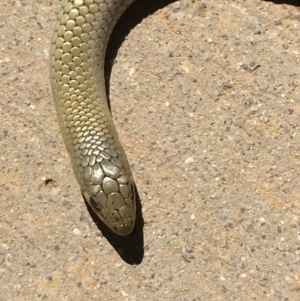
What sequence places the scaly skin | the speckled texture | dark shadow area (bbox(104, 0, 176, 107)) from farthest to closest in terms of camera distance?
dark shadow area (bbox(104, 0, 176, 107)) < the speckled texture < the scaly skin

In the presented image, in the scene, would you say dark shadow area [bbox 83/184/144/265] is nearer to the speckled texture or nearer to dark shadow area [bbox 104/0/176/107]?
the speckled texture

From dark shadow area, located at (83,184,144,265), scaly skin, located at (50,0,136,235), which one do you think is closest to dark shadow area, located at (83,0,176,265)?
dark shadow area, located at (83,184,144,265)

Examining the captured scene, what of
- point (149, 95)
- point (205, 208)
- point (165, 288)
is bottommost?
point (165, 288)

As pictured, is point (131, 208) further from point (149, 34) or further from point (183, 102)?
point (149, 34)

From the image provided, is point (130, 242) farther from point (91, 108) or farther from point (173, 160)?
point (91, 108)

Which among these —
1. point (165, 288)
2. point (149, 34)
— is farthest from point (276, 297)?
point (149, 34)

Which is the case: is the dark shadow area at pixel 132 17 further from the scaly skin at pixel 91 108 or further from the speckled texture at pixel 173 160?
the scaly skin at pixel 91 108
